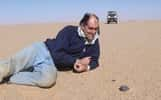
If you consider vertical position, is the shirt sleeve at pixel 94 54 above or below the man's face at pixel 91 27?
below

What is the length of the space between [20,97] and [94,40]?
170 centimetres

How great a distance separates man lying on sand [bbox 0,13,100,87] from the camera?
6.56 m

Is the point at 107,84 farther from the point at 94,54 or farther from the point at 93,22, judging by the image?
the point at 93,22

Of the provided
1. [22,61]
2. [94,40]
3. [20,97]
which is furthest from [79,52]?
[20,97]

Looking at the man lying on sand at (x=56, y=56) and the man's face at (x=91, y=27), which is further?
the man's face at (x=91, y=27)

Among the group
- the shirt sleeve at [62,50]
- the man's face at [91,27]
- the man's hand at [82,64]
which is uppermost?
the man's face at [91,27]

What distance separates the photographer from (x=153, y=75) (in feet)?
23.2

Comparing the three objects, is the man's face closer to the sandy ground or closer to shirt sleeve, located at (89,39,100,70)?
shirt sleeve, located at (89,39,100,70)

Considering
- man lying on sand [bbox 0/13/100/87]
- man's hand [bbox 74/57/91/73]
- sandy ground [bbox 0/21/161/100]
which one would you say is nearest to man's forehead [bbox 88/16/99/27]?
man lying on sand [bbox 0/13/100/87]

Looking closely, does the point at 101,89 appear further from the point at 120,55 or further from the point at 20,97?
the point at 120,55

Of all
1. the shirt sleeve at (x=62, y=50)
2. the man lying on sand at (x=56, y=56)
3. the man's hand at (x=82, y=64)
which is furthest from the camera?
the man's hand at (x=82, y=64)

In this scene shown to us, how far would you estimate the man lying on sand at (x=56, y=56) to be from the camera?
6.56 metres

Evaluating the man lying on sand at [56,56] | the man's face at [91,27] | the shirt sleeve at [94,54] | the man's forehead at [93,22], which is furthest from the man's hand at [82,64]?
the man's forehead at [93,22]

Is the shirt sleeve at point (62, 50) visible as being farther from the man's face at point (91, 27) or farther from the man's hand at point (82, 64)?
the man's face at point (91, 27)
